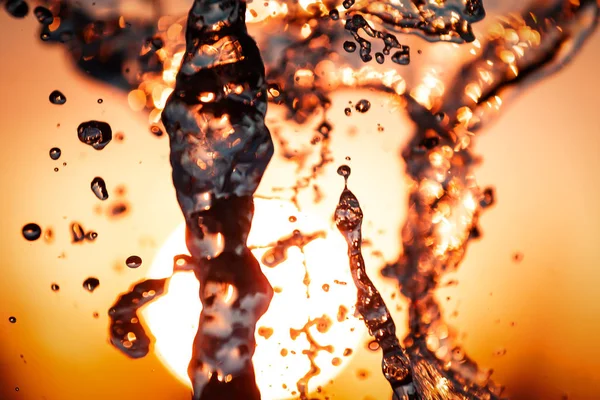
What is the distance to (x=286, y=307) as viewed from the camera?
155 centimetres

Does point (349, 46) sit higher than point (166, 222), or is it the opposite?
point (349, 46)

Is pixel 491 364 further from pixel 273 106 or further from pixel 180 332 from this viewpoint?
pixel 273 106

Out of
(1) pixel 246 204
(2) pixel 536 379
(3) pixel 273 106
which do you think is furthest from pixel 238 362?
(2) pixel 536 379

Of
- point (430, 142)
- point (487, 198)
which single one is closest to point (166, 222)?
point (430, 142)

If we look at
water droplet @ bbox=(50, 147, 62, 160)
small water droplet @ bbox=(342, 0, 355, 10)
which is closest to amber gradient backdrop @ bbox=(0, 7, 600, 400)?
water droplet @ bbox=(50, 147, 62, 160)

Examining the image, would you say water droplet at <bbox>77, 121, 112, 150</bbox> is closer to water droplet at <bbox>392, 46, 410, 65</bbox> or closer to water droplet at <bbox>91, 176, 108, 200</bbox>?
water droplet at <bbox>91, 176, 108, 200</bbox>

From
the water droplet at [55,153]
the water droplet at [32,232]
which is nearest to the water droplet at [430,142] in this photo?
the water droplet at [55,153]

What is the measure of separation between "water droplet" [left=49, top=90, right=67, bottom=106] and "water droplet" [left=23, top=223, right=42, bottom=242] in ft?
1.18

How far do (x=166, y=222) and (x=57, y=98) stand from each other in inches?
16.7

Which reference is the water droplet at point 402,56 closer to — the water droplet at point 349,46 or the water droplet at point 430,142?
the water droplet at point 349,46

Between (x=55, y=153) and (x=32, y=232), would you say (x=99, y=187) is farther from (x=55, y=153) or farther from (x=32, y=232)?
(x=32, y=232)

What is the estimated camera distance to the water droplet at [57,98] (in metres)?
1.22

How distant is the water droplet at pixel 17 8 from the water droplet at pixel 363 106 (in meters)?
0.71

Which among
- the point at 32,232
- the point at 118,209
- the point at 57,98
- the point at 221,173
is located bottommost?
the point at 32,232
